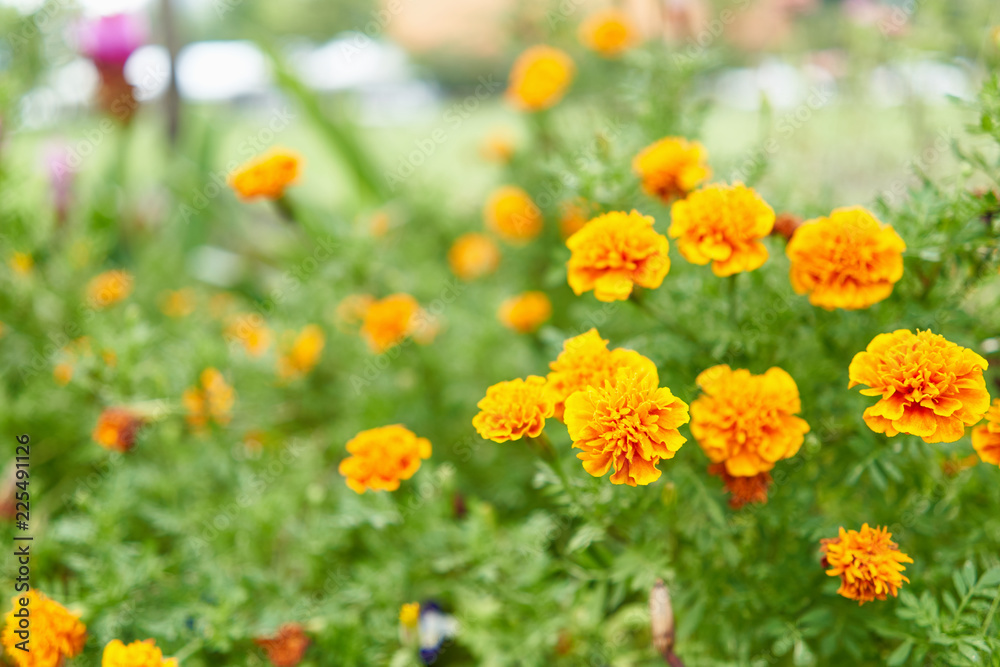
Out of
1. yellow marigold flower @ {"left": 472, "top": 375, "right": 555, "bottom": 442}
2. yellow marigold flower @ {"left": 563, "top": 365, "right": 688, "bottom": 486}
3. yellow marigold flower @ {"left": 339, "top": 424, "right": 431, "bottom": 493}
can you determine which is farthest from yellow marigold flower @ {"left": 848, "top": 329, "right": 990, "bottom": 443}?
yellow marigold flower @ {"left": 339, "top": 424, "right": 431, "bottom": 493}

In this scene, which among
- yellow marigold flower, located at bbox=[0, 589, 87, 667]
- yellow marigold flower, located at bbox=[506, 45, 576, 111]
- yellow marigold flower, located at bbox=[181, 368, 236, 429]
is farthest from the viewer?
yellow marigold flower, located at bbox=[506, 45, 576, 111]

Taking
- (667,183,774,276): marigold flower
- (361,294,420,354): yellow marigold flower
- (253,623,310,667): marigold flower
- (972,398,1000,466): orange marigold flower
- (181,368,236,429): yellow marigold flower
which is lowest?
(253,623,310,667): marigold flower

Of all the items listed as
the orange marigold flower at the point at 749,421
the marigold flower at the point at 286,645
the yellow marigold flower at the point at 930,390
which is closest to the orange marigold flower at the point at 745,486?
the orange marigold flower at the point at 749,421

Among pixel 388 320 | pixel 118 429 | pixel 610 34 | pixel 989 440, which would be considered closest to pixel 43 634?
pixel 118 429

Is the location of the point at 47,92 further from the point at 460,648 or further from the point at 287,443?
the point at 460,648

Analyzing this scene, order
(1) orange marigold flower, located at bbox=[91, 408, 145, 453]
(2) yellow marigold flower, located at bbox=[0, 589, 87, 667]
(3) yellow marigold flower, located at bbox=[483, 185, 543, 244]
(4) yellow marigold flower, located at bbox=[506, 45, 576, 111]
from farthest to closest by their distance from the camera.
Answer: (3) yellow marigold flower, located at bbox=[483, 185, 543, 244], (4) yellow marigold flower, located at bbox=[506, 45, 576, 111], (1) orange marigold flower, located at bbox=[91, 408, 145, 453], (2) yellow marigold flower, located at bbox=[0, 589, 87, 667]

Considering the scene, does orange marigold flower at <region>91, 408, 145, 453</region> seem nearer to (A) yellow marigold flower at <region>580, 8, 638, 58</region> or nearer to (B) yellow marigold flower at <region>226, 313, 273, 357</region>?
(B) yellow marigold flower at <region>226, 313, 273, 357</region>

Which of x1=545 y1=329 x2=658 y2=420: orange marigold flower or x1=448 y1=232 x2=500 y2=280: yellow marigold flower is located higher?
x1=545 y1=329 x2=658 y2=420: orange marigold flower

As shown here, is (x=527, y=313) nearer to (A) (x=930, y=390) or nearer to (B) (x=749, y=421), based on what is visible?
(B) (x=749, y=421)

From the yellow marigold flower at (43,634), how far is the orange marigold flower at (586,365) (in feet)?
2.41

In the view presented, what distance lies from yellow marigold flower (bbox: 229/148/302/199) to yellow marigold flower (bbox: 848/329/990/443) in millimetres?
1035

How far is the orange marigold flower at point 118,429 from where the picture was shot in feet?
4.02

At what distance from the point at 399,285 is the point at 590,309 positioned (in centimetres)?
48

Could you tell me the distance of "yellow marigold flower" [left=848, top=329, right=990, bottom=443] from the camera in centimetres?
66
